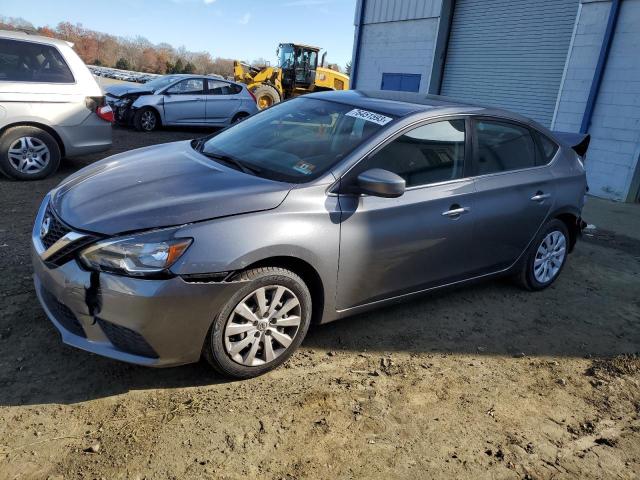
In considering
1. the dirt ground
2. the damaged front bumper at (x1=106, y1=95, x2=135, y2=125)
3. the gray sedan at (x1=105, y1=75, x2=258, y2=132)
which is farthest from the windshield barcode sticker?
the damaged front bumper at (x1=106, y1=95, x2=135, y2=125)

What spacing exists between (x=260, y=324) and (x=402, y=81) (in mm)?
12393

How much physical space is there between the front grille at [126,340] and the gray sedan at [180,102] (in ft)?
34.6

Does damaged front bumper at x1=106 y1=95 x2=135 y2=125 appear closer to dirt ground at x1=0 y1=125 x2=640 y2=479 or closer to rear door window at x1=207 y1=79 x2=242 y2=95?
rear door window at x1=207 y1=79 x2=242 y2=95

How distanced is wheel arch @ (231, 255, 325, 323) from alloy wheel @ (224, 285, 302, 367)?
132 millimetres

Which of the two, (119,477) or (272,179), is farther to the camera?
(272,179)

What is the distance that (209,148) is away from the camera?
3738mm

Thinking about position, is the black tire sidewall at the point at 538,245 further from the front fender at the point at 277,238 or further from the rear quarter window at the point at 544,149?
the front fender at the point at 277,238

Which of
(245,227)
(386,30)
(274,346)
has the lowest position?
(274,346)

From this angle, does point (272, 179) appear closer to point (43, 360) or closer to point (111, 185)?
point (111, 185)

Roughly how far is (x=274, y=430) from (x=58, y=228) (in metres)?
1.60

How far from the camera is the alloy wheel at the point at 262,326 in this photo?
109 inches

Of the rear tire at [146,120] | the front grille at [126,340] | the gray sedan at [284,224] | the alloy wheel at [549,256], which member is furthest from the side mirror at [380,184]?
the rear tire at [146,120]

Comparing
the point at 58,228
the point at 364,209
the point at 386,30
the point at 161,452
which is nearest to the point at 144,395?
the point at 161,452

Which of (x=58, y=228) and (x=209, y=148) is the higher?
(x=209, y=148)
